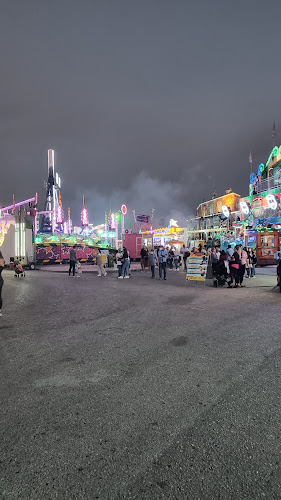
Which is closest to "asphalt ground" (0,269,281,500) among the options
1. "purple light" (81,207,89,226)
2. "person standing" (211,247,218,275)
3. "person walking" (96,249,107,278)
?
"person standing" (211,247,218,275)

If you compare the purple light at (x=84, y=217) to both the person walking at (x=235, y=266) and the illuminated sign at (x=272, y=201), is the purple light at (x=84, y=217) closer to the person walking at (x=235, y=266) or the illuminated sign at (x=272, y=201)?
the illuminated sign at (x=272, y=201)

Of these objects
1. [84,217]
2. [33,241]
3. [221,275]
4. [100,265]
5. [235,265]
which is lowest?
[221,275]

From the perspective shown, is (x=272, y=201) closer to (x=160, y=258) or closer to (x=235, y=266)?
(x=160, y=258)

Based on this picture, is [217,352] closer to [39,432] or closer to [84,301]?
[39,432]

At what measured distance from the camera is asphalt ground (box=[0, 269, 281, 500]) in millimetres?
1874

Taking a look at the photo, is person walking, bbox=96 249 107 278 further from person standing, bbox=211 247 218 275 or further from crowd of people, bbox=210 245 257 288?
crowd of people, bbox=210 245 257 288

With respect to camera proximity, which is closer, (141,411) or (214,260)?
(141,411)

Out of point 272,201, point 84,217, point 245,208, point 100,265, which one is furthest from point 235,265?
point 84,217

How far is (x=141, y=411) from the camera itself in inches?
106

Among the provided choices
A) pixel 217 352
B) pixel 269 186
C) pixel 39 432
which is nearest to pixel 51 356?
pixel 39 432

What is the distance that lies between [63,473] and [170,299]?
7.08 m

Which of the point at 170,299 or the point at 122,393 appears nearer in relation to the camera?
the point at 122,393

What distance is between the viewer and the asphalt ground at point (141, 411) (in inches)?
73.8

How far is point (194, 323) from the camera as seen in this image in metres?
5.89
